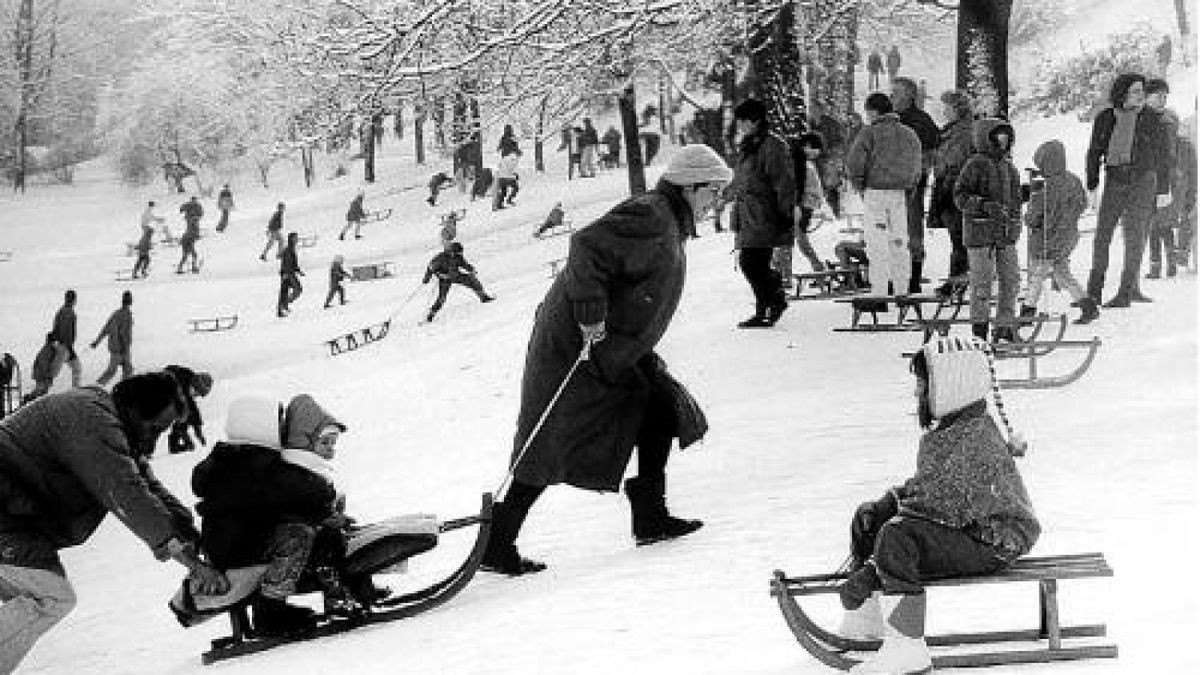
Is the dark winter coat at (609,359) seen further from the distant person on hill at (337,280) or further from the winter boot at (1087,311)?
the distant person on hill at (337,280)

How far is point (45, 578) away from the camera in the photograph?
236 inches

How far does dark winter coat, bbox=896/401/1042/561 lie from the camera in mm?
4457

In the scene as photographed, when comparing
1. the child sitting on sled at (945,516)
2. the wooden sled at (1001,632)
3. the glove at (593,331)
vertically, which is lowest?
the wooden sled at (1001,632)

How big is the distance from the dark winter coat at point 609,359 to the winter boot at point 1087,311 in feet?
21.3

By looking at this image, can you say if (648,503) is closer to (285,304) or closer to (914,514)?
(914,514)

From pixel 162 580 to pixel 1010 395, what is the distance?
211 inches

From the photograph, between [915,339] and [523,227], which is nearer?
[915,339]

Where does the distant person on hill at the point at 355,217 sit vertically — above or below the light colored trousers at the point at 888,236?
below

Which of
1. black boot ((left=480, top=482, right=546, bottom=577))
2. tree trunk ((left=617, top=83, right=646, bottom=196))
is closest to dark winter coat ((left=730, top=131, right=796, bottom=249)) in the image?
black boot ((left=480, top=482, right=546, bottom=577))

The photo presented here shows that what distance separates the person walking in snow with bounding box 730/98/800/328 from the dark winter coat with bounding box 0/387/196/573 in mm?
6618

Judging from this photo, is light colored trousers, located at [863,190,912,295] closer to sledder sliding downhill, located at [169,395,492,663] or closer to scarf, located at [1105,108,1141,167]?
scarf, located at [1105,108,1141,167]

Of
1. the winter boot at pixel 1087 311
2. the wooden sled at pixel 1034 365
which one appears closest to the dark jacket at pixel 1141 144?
the winter boot at pixel 1087 311

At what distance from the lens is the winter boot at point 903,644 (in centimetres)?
435

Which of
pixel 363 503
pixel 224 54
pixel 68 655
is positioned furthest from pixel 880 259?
pixel 224 54
